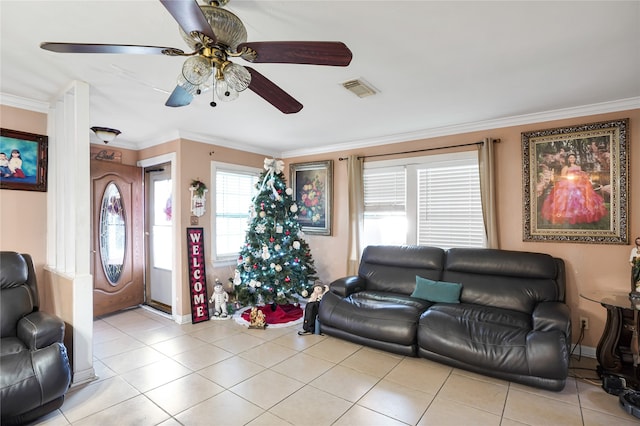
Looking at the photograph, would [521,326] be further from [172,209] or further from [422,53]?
[172,209]

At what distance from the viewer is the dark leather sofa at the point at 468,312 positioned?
2.59 m

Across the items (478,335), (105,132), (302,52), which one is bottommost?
(478,335)

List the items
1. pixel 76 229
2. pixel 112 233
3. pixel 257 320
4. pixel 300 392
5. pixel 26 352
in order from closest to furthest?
pixel 26 352 < pixel 300 392 < pixel 76 229 < pixel 257 320 < pixel 112 233

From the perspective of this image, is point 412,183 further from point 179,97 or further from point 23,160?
point 23,160

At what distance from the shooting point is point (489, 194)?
375 cm

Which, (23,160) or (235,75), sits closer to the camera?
(235,75)

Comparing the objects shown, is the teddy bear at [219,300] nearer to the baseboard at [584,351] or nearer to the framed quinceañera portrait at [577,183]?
the framed quinceañera portrait at [577,183]

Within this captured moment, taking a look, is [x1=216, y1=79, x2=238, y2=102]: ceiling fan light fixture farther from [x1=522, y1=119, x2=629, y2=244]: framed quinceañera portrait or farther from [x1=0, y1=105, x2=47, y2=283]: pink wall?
[x1=522, y1=119, x2=629, y2=244]: framed quinceañera portrait

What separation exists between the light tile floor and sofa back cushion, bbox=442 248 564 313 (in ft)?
2.44

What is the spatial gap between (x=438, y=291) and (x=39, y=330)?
3610 mm

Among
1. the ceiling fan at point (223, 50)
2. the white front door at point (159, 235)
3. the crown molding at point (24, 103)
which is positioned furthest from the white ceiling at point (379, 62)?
the white front door at point (159, 235)

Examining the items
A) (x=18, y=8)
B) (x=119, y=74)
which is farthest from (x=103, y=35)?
(x=119, y=74)

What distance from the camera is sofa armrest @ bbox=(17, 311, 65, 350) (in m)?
2.29

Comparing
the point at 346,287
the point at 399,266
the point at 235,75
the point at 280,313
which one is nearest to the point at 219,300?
the point at 280,313
